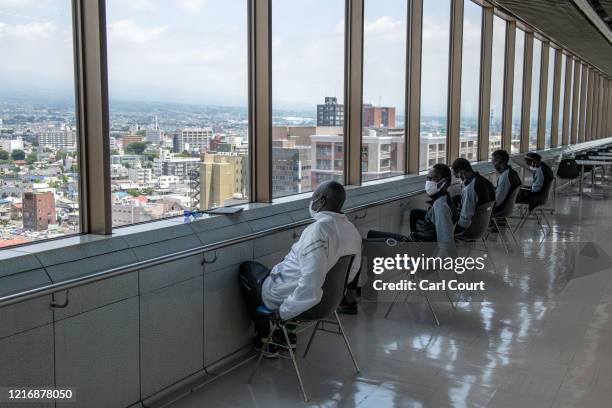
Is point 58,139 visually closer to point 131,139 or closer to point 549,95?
point 131,139

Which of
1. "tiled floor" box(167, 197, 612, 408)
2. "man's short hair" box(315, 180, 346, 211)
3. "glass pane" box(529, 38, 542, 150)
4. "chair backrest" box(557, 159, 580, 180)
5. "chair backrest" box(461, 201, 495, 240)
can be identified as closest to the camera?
"tiled floor" box(167, 197, 612, 408)

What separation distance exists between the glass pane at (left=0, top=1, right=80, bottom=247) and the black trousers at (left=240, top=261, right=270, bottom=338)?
1.03 metres

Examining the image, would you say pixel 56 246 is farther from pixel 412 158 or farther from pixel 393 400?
pixel 412 158

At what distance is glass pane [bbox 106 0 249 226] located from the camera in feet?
12.0

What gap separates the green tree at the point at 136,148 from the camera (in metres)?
3.69

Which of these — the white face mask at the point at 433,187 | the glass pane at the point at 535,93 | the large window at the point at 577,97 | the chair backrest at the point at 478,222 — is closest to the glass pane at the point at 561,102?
the large window at the point at 577,97

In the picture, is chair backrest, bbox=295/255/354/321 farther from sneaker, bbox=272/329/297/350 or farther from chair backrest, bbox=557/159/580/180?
chair backrest, bbox=557/159/580/180

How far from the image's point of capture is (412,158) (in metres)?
7.89

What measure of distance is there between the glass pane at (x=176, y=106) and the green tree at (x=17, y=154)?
1.67 feet

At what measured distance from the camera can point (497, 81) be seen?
11.6 metres

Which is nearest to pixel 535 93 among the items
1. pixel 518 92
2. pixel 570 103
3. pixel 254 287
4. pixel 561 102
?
pixel 518 92

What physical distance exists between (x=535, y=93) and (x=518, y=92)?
72.5 inches

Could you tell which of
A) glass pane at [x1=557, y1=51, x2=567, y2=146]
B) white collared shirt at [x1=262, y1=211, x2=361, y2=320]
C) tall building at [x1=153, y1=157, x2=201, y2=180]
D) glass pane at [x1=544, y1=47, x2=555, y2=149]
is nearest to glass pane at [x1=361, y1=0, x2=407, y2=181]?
tall building at [x1=153, y1=157, x2=201, y2=180]

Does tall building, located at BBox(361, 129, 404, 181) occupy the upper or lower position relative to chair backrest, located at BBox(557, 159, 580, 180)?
upper
